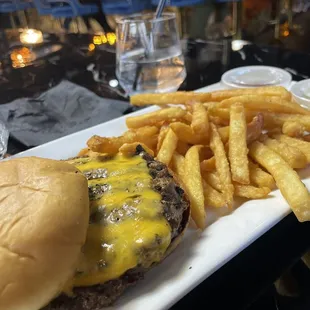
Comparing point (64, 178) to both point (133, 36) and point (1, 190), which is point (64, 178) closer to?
point (1, 190)

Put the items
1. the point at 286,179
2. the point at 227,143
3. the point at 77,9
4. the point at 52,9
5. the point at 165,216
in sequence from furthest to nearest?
the point at 52,9, the point at 77,9, the point at 227,143, the point at 286,179, the point at 165,216

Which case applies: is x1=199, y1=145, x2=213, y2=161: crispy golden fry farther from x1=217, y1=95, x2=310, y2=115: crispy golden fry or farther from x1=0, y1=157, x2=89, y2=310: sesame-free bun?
x1=0, y1=157, x2=89, y2=310: sesame-free bun

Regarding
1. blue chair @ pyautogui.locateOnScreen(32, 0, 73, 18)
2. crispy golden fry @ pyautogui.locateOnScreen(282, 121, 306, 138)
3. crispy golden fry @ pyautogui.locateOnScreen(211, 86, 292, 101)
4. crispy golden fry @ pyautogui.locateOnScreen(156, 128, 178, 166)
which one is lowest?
blue chair @ pyautogui.locateOnScreen(32, 0, 73, 18)

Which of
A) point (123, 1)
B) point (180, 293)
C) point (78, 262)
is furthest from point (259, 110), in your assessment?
point (123, 1)

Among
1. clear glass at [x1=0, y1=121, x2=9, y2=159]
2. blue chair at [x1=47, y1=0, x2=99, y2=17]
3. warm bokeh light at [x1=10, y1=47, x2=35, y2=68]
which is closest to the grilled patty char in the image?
clear glass at [x1=0, y1=121, x2=9, y2=159]

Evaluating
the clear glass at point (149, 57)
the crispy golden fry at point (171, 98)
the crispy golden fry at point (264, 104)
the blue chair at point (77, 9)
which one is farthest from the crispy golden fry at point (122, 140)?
the blue chair at point (77, 9)

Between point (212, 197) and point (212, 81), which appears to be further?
point (212, 81)

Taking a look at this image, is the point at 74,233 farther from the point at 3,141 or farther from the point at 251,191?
the point at 3,141

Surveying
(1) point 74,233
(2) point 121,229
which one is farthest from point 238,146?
(1) point 74,233
